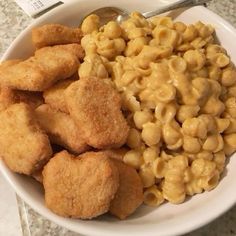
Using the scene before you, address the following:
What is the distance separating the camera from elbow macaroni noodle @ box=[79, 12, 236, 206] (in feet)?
2.43

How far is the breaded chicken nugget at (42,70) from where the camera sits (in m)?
0.74

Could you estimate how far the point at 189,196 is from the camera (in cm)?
75

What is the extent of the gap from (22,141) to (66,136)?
7 centimetres

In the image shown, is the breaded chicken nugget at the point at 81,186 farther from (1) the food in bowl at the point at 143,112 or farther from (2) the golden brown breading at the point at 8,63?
(2) the golden brown breading at the point at 8,63

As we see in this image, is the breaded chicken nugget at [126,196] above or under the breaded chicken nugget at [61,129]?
under

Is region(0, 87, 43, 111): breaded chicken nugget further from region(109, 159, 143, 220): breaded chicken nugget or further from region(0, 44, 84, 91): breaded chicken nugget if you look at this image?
region(109, 159, 143, 220): breaded chicken nugget

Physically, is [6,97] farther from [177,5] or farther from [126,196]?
[177,5]

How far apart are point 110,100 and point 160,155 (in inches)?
4.9

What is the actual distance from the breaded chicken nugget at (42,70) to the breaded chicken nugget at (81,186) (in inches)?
5.7

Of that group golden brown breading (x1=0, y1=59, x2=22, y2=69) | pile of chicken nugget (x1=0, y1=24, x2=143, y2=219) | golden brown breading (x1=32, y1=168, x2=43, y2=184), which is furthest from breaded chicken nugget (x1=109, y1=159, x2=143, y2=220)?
golden brown breading (x1=0, y1=59, x2=22, y2=69)

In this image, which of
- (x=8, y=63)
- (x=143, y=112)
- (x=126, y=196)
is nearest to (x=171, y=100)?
(x=143, y=112)

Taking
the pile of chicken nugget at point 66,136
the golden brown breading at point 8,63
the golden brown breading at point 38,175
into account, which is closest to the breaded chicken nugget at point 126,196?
the pile of chicken nugget at point 66,136

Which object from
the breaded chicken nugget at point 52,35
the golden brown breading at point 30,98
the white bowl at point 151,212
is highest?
the breaded chicken nugget at point 52,35

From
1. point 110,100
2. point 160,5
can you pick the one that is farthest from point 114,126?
point 160,5
